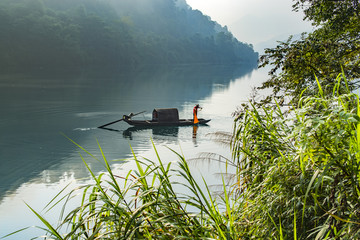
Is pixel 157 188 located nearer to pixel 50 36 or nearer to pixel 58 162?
pixel 58 162

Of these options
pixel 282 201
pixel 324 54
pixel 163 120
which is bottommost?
pixel 163 120

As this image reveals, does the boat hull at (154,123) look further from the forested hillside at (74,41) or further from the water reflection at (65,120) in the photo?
the forested hillside at (74,41)

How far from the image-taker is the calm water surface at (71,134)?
49.8 feet

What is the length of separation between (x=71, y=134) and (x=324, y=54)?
18846mm

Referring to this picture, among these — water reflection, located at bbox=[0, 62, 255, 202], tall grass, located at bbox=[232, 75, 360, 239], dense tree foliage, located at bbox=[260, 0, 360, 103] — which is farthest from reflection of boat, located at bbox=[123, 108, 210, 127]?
tall grass, located at bbox=[232, 75, 360, 239]

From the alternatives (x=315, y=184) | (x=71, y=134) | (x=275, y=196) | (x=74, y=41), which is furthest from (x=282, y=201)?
(x=74, y=41)

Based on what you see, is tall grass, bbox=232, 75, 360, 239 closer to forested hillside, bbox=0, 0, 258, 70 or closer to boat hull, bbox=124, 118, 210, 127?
boat hull, bbox=124, 118, 210, 127

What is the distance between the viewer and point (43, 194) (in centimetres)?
1510

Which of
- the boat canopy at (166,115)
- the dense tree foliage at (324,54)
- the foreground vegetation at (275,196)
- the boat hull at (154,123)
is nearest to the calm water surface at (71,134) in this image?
the boat hull at (154,123)

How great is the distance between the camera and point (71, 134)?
971 inches

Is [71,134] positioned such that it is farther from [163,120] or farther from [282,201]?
[282,201]

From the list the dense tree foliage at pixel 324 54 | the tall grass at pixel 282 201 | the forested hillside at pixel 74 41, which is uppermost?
the forested hillside at pixel 74 41

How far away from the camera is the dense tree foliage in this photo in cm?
845

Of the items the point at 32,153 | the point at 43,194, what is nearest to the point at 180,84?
the point at 32,153
